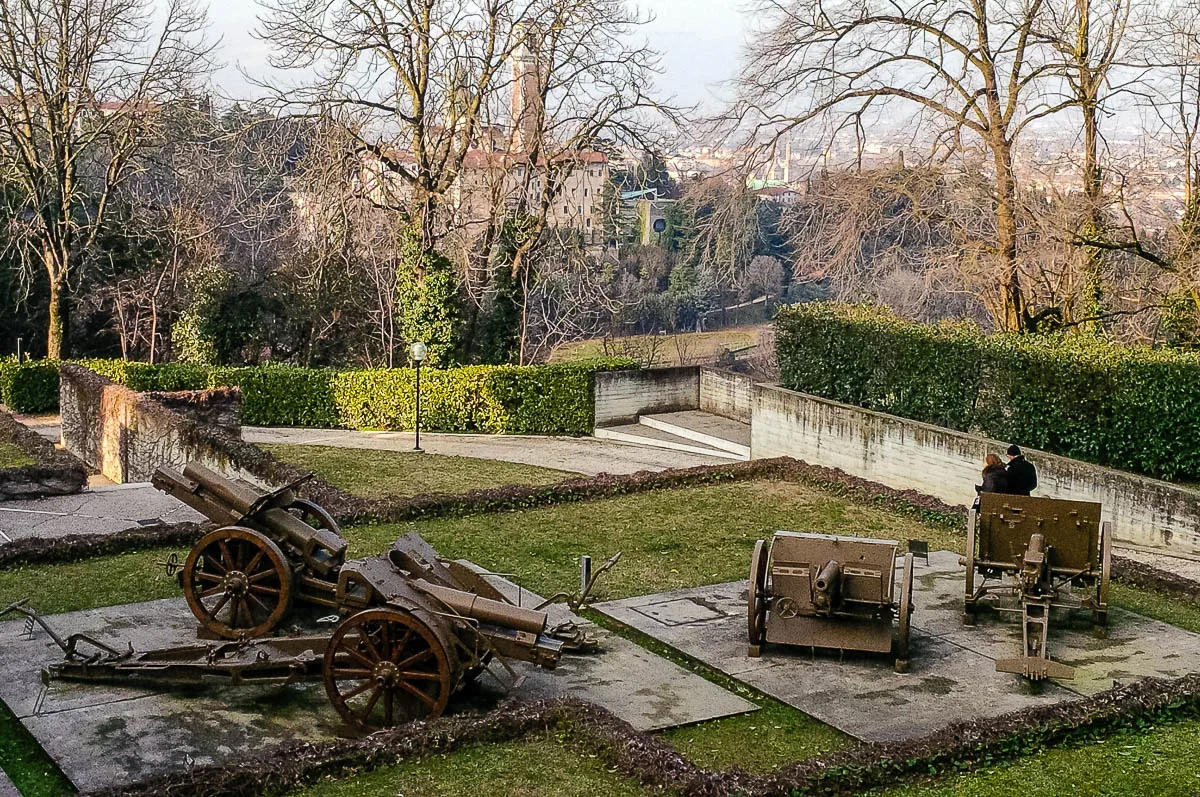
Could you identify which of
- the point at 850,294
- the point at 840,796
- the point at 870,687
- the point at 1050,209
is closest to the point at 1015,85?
the point at 1050,209

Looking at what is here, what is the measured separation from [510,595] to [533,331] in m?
32.9

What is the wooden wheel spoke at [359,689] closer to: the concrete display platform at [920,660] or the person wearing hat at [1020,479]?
the concrete display platform at [920,660]

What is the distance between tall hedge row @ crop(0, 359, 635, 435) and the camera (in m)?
27.5

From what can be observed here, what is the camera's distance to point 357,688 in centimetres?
884

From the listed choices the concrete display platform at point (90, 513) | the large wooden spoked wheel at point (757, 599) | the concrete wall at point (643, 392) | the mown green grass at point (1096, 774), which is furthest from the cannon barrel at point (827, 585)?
the concrete wall at point (643, 392)

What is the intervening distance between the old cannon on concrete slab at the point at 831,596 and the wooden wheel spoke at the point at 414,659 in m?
2.91

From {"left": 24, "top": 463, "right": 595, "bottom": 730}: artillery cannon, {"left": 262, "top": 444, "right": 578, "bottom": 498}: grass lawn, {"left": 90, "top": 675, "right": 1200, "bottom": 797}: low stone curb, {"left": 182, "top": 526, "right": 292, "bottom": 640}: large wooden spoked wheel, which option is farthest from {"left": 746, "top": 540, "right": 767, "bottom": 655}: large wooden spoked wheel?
{"left": 262, "top": 444, "right": 578, "bottom": 498}: grass lawn

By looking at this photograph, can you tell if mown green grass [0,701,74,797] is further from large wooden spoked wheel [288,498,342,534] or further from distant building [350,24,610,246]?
distant building [350,24,610,246]

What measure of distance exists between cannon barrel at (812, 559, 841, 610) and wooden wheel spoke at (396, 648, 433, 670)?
3.20 metres

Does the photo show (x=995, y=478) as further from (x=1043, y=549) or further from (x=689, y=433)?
(x=689, y=433)

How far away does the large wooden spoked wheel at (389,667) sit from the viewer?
866 cm

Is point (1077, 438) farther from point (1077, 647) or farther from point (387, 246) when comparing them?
point (387, 246)

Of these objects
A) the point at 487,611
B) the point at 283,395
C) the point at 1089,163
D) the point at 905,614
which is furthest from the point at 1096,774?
the point at 283,395

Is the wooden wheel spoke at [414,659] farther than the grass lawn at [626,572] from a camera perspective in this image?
Yes
